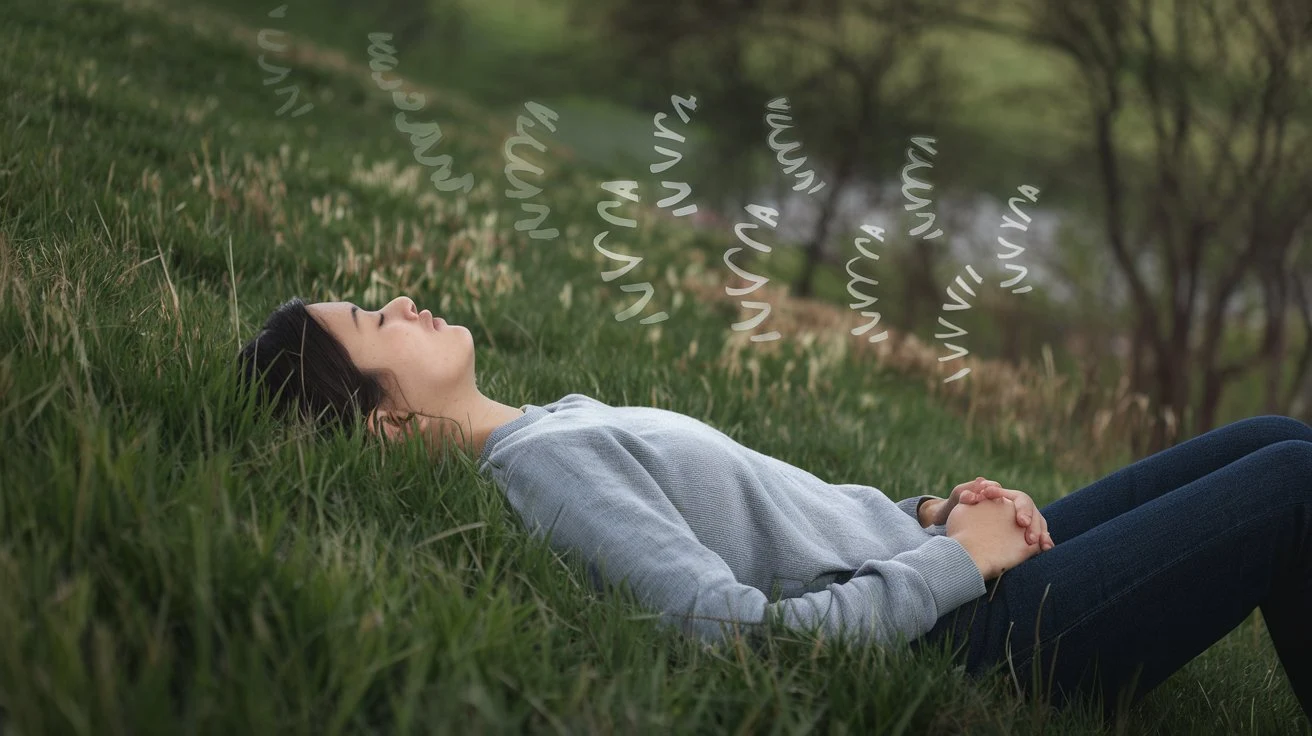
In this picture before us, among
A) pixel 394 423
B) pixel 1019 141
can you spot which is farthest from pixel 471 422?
pixel 1019 141

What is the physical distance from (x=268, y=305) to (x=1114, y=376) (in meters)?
12.1

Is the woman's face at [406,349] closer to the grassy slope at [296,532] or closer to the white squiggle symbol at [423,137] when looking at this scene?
the grassy slope at [296,532]

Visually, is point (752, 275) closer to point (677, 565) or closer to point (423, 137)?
point (677, 565)

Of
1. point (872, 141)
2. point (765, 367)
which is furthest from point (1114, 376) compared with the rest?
point (765, 367)

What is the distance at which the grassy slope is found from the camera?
148 cm

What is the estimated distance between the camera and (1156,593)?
2.37 meters

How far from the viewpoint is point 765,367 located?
546cm

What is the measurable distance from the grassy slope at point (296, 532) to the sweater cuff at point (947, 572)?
10.5 inches

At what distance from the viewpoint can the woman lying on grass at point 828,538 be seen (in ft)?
7.37

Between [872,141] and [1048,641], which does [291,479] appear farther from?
[872,141]

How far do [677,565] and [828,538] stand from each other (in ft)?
2.20

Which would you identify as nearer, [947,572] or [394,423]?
[947,572]

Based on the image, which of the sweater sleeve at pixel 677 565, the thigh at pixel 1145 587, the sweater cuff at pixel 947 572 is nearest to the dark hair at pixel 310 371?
the sweater sleeve at pixel 677 565

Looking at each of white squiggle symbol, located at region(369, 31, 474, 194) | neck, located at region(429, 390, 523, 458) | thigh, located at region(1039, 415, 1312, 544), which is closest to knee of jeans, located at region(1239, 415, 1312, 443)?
thigh, located at region(1039, 415, 1312, 544)
